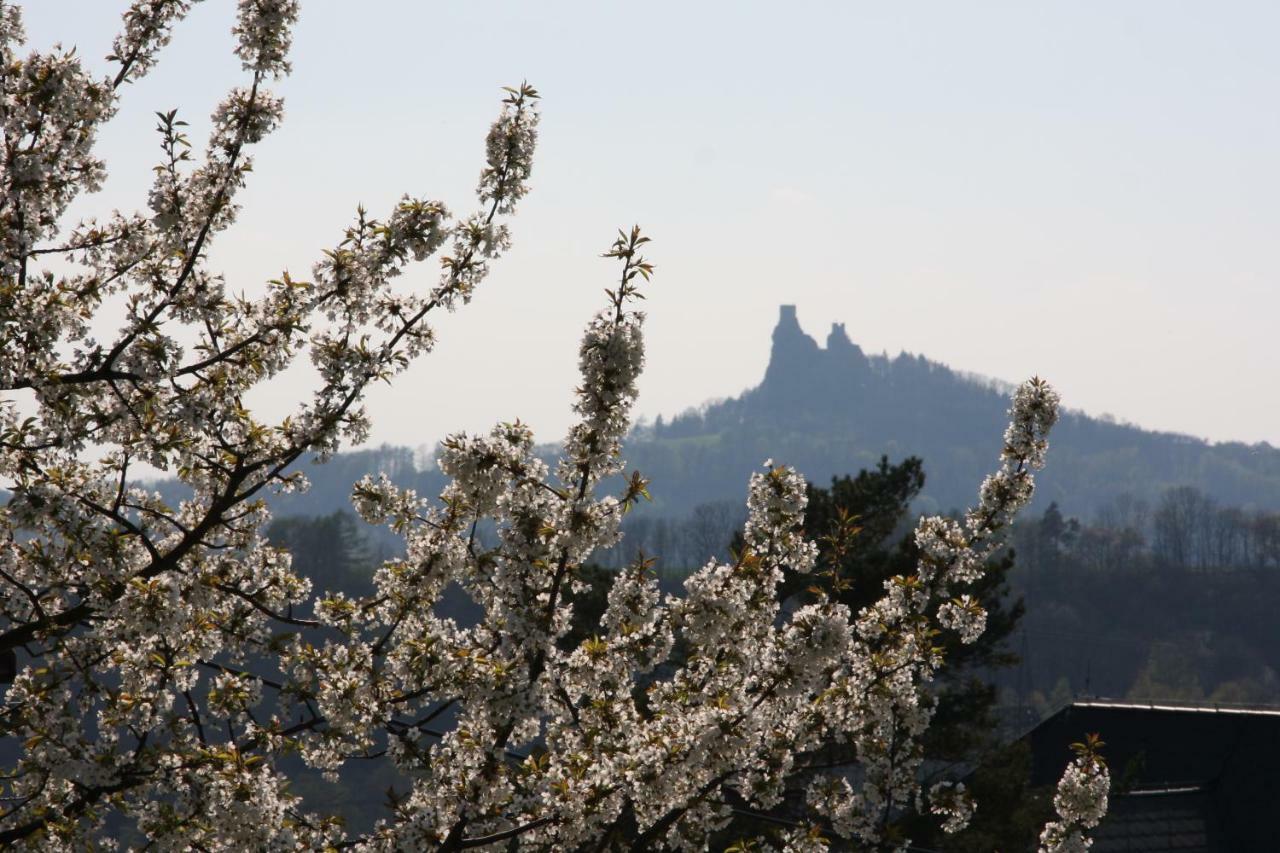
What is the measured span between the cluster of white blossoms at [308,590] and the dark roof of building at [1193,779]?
16636mm

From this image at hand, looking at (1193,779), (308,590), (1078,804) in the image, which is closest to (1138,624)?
(1193,779)

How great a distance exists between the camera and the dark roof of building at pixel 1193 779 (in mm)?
23547

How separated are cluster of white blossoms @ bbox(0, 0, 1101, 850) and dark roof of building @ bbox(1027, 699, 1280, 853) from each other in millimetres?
16636

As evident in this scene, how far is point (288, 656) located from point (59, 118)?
3375 millimetres

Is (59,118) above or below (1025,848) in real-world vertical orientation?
above

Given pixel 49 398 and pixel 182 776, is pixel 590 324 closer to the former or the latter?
pixel 49 398

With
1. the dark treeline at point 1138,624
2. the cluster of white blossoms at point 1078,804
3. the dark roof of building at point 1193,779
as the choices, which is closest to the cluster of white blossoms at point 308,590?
the cluster of white blossoms at point 1078,804

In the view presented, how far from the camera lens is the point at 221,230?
7.48 m

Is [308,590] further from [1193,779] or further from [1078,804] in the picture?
[1193,779]

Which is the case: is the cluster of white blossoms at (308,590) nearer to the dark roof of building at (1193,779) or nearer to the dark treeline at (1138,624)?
the dark roof of building at (1193,779)

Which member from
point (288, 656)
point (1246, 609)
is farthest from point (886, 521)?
point (1246, 609)

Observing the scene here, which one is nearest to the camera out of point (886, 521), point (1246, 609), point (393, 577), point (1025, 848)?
point (393, 577)

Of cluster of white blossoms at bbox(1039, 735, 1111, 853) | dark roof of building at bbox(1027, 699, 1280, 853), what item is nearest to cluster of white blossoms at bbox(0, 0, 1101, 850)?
cluster of white blossoms at bbox(1039, 735, 1111, 853)

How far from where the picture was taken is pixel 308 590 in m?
8.39
